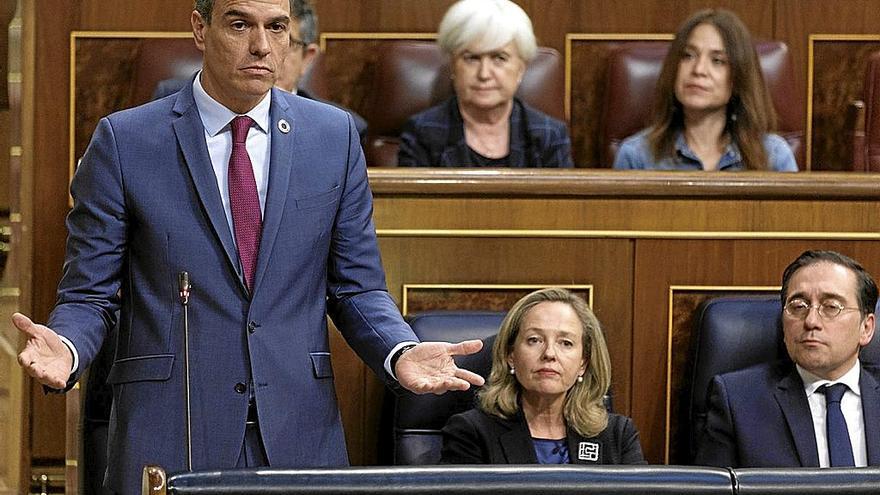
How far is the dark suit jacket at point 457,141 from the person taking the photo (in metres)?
2.59

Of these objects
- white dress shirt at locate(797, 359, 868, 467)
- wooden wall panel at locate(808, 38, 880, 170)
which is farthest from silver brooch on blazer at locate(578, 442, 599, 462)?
wooden wall panel at locate(808, 38, 880, 170)

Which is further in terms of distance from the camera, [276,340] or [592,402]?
[592,402]

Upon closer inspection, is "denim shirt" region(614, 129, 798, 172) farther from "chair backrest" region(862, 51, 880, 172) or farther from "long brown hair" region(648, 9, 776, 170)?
"chair backrest" region(862, 51, 880, 172)

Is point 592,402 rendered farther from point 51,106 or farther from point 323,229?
point 51,106

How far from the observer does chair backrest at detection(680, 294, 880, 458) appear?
2074mm

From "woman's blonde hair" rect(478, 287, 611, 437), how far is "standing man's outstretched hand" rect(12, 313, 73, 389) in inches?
30.8

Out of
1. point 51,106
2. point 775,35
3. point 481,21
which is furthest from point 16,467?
point 775,35

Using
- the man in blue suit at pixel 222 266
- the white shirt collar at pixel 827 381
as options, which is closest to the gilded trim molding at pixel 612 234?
the white shirt collar at pixel 827 381

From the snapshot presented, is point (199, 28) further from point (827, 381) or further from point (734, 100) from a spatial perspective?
point (734, 100)

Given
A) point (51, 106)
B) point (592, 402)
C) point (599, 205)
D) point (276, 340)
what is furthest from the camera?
point (51, 106)

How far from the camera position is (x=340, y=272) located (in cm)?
146

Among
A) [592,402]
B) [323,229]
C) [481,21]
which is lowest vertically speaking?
[592,402]

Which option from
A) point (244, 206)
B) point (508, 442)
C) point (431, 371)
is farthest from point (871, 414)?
point (244, 206)

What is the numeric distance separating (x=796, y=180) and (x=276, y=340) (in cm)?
101
